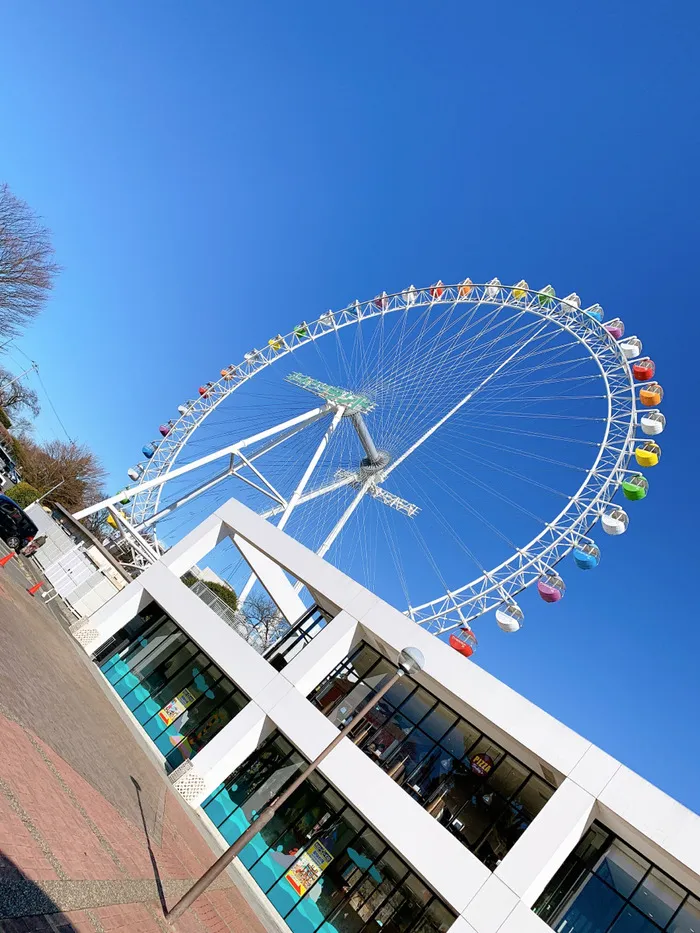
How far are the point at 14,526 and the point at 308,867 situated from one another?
63.3ft

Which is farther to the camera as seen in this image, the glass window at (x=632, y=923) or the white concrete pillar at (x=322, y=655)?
the white concrete pillar at (x=322, y=655)

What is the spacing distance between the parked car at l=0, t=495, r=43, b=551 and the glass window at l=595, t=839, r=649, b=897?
2493 cm

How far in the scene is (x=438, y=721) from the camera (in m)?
16.0

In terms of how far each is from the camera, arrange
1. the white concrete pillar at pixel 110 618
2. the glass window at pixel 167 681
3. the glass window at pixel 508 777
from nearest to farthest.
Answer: the glass window at pixel 508 777, the glass window at pixel 167 681, the white concrete pillar at pixel 110 618

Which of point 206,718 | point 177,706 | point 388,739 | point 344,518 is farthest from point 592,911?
point 344,518

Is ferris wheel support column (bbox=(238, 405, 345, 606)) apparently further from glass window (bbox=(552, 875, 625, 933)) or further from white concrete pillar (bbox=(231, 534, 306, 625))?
glass window (bbox=(552, 875, 625, 933))

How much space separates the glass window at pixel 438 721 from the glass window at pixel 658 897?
5350 millimetres

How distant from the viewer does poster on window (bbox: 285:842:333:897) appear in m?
14.1

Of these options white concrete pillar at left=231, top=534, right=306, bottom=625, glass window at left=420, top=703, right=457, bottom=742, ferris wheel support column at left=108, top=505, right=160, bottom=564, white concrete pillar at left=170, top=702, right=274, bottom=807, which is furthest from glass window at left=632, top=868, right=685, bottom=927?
ferris wheel support column at left=108, top=505, right=160, bottom=564

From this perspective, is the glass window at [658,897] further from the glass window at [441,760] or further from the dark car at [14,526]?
the dark car at [14,526]

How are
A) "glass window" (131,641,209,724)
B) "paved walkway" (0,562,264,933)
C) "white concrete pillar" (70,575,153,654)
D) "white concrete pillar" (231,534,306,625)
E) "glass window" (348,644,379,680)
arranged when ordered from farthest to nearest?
"white concrete pillar" (231,534,306,625) → "white concrete pillar" (70,575,153,654) → "glass window" (131,641,209,724) → "glass window" (348,644,379,680) → "paved walkway" (0,562,264,933)

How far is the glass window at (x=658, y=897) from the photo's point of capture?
11820 millimetres

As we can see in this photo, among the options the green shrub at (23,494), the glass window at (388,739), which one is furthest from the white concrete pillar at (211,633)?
the green shrub at (23,494)

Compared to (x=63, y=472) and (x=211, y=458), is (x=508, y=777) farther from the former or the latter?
(x=63, y=472)
